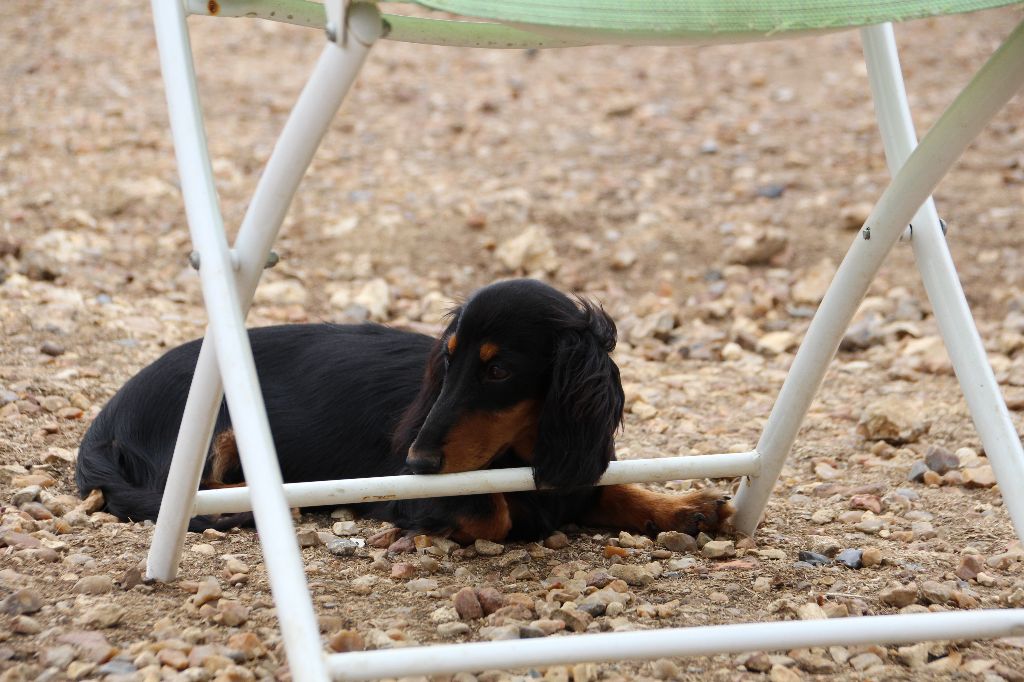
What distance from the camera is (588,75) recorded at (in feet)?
25.3

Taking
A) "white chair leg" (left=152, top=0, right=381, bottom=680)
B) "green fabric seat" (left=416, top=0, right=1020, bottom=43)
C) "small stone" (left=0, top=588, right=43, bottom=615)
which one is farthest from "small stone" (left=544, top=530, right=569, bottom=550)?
"green fabric seat" (left=416, top=0, right=1020, bottom=43)

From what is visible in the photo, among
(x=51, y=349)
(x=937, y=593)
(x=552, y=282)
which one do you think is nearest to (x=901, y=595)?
(x=937, y=593)

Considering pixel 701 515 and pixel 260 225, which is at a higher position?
pixel 260 225

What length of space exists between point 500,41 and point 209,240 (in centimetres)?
74

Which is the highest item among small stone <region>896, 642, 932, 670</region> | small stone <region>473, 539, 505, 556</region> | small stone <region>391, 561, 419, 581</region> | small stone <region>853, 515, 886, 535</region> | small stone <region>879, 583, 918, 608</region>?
small stone <region>853, 515, 886, 535</region>

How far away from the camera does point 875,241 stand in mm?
2186

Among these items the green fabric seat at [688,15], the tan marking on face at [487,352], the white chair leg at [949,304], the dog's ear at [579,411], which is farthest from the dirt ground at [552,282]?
the green fabric seat at [688,15]

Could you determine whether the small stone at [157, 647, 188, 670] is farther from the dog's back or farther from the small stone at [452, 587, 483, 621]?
the dog's back

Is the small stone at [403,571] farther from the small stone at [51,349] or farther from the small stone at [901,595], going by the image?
the small stone at [51,349]

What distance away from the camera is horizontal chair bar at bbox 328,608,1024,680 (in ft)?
5.45

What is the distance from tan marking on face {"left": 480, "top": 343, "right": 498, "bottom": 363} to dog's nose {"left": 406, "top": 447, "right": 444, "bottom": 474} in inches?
9.6

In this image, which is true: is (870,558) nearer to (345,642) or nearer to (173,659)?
(345,642)

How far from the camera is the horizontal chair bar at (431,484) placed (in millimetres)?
2205

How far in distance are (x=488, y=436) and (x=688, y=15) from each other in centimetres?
109
